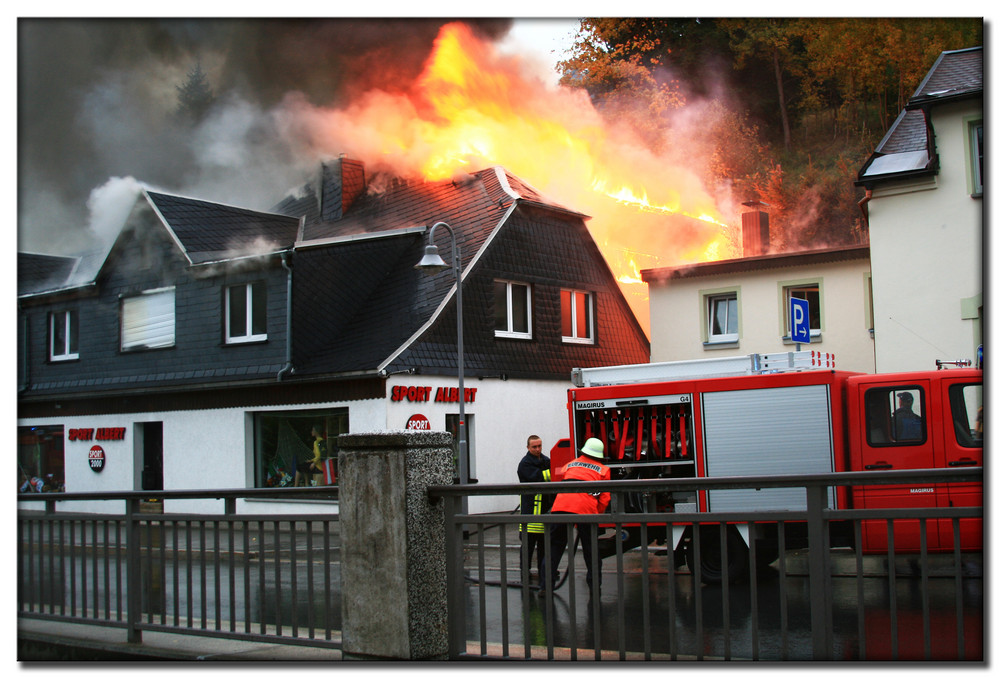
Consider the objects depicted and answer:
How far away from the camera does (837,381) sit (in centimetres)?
1063

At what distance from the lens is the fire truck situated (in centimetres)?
1005

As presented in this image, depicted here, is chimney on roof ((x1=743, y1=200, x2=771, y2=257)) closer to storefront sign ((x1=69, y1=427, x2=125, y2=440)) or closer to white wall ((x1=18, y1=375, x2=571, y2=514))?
white wall ((x1=18, y1=375, x2=571, y2=514))

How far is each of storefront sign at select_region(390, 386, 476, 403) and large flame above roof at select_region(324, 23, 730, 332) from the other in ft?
16.4

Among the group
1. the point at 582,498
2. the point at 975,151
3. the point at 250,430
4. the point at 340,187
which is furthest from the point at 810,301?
the point at 582,498

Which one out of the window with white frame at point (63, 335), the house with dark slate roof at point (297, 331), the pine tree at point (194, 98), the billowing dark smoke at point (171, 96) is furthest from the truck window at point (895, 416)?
the window with white frame at point (63, 335)

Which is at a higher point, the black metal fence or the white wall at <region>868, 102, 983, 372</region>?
the white wall at <region>868, 102, 983, 372</region>

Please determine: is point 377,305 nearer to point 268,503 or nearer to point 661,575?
point 268,503

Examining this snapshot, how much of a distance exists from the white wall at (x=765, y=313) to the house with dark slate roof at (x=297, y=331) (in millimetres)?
1801

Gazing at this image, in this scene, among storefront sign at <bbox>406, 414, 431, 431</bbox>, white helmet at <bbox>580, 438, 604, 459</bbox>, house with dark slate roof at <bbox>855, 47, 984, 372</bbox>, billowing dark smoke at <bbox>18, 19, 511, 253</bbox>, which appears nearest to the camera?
billowing dark smoke at <bbox>18, 19, 511, 253</bbox>

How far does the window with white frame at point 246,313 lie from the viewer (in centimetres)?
2152

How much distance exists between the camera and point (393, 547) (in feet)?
18.2

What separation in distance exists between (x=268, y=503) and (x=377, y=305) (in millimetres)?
15044

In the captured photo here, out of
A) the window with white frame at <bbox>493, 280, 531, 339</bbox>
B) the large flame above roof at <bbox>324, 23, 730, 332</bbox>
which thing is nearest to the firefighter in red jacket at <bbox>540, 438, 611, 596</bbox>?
the large flame above roof at <bbox>324, 23, 730, 332</bbox>

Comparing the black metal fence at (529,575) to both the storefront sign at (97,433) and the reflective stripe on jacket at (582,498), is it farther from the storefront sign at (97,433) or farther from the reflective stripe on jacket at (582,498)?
the storefront sign at (97,433)
